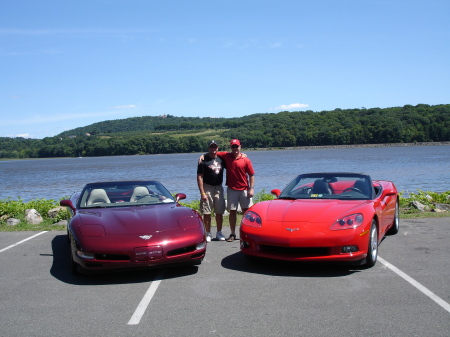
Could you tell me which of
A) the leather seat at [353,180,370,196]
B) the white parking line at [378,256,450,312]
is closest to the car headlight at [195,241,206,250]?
the white parking line at [378,256,450,312]

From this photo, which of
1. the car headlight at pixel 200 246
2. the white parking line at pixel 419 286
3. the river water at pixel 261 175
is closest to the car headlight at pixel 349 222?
the white parking line at pixel 419 286

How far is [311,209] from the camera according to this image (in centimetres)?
632

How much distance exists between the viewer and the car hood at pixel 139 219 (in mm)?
5828

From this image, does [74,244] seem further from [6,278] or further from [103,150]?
[103,150]

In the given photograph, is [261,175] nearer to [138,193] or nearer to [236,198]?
[236,198]

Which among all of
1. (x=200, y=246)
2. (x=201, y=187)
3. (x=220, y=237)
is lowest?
(x=220, y=237)

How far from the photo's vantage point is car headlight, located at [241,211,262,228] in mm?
Result: 6214

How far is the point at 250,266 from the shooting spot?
624 centimetres

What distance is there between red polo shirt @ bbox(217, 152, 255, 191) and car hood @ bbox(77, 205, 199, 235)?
1.56 meters

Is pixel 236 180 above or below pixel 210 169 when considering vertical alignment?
below

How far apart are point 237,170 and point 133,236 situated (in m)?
2.78

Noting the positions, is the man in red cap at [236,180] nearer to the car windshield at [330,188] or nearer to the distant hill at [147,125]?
the car windshield at [330,188]

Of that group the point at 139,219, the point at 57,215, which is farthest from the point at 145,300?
the point at 57,215

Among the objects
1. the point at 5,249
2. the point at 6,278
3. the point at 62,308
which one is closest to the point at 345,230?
the point at 62,308
